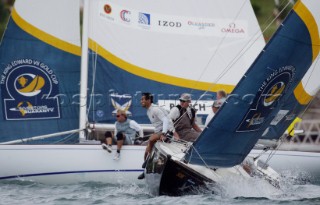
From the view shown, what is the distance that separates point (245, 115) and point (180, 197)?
1418 mm

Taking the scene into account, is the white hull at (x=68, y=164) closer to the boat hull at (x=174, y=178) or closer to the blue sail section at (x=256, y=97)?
the boat hull at (x=174, y=178)

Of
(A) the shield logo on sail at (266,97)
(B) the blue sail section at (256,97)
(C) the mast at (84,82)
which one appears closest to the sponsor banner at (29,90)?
(C) the mast at (84,82)

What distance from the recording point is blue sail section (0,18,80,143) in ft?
60.0

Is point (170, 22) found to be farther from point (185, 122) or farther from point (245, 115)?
point (245, 115)

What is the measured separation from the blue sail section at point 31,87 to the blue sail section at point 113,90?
0.49 metres

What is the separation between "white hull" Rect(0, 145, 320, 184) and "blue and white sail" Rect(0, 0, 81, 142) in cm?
108

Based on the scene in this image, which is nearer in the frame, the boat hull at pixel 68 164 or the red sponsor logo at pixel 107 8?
A: the boat hull at pixel 68 164

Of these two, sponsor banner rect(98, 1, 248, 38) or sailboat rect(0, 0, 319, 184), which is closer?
sailboat rect(0, 0, 319, 184)

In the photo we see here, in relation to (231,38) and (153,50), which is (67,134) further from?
(231,38)

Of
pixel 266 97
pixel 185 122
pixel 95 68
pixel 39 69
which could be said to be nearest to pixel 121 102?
pixel 95 68

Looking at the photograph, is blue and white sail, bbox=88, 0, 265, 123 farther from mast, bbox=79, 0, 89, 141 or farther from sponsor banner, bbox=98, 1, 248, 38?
Result: mast, bbox=79, 0, 89, 141

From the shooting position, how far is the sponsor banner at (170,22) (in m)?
18.9

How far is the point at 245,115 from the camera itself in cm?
1377

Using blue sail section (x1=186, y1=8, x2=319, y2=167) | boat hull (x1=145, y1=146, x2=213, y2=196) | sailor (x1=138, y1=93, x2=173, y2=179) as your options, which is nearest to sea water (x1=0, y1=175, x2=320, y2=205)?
boat hull (x1=145, y1=146, x2=213, y2=196)
